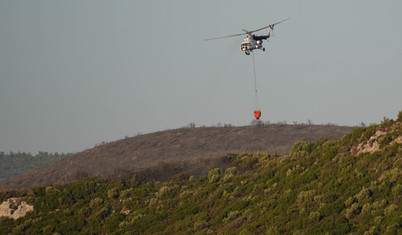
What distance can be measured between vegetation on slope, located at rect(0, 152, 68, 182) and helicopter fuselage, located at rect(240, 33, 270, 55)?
119m

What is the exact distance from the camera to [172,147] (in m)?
81.8

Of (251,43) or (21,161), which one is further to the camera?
(21,161)

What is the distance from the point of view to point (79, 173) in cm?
6662

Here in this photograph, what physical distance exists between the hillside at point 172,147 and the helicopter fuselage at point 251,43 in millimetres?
14186

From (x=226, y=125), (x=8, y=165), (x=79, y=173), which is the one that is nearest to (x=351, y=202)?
(x=79, y=173)

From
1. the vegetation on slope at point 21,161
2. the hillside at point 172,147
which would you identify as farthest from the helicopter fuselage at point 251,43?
the vegetation on slope at point 21,161

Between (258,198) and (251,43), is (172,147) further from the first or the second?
(258,198)

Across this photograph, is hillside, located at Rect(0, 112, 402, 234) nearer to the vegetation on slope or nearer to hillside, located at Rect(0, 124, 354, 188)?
hillside, located at Rect(0, 124, 354, 188)

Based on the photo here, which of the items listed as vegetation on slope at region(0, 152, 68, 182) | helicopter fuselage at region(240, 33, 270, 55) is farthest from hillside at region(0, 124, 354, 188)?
vegetation on slope at region(0, 152, 68, 182)

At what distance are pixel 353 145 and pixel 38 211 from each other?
78.8ft

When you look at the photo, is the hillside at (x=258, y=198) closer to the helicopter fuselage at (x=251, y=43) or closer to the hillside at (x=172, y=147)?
the helicopter fuselage at (x=251, y=43)

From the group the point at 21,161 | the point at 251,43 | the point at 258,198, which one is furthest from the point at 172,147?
the point at 21,161

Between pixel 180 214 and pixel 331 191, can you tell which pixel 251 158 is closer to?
pixel 180 214

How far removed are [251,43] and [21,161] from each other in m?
141
